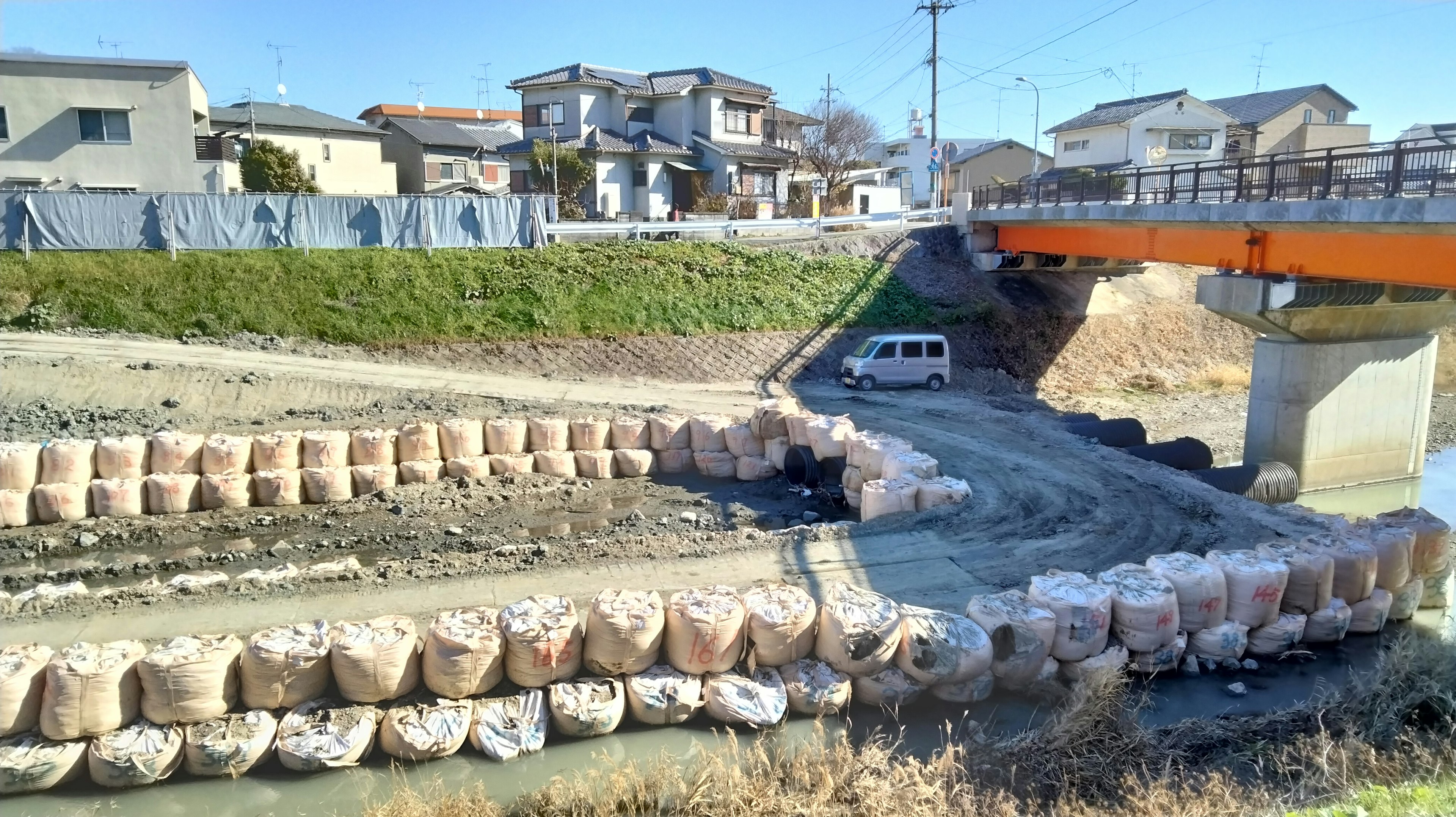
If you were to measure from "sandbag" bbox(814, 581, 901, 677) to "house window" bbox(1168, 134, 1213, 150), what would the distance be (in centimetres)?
4852

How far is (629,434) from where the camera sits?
1859 centimetres

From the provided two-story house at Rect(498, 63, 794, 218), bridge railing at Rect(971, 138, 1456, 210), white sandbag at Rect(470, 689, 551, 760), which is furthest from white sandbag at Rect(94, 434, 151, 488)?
two-story house at Rect(498, 63, 794, 218)

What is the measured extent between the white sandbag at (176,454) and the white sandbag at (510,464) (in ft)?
16.3

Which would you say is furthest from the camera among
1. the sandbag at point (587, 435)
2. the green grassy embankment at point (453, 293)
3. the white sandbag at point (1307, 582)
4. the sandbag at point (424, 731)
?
the green grassy embankment at point (453, 293)

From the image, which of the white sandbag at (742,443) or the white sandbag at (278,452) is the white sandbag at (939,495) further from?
the white sandbag at (278,452)

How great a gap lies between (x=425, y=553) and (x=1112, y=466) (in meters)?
11.9

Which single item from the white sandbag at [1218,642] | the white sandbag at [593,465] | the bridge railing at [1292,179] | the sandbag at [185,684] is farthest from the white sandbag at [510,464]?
the bridge railing at [1292,179]

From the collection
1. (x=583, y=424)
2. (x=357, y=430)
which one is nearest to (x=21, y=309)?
(x=357, y=430)

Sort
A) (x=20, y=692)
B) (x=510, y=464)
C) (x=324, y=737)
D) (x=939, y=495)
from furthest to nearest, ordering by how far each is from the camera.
A: (x=510, y=464), (x=939, y=495), (x=324, y=737), (x=20, y=692)

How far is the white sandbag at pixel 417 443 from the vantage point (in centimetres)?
1719

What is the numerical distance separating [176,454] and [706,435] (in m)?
9.51

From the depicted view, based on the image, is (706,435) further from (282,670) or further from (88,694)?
(88,694)

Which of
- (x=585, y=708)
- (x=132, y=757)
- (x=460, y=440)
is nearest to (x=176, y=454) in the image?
(x=460, y=440)

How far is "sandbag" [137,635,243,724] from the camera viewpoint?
7930mm
